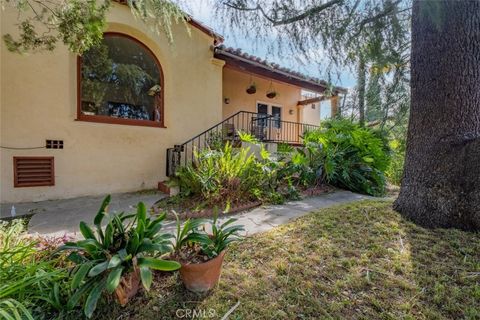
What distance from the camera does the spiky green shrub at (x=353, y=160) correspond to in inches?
219

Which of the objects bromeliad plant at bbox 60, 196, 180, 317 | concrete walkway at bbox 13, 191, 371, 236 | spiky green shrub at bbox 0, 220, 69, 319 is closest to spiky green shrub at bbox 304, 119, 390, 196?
concrete walkway at bbox 13, 191, 371, 236

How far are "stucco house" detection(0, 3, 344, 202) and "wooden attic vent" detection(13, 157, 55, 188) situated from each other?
0.05ft

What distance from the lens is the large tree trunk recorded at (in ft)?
8.96

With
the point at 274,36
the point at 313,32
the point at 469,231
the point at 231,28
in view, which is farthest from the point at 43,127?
the point at 469,231

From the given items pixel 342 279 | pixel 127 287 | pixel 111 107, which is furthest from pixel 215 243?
pixel 111 107

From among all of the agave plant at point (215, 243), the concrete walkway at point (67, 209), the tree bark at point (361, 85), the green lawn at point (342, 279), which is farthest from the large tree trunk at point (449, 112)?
the concrete walkway at point (67, 209)

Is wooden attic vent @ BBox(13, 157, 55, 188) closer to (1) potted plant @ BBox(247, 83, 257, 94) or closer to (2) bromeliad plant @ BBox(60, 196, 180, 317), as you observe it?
(2) bromeliad plant @ BBox(60, 196, 180, 317)

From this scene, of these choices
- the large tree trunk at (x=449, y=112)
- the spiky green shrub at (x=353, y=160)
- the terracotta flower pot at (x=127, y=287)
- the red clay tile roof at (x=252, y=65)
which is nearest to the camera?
the terracotta flower pot at (x=127, y=287)

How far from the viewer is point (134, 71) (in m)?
6.10

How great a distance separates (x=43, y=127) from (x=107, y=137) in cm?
111

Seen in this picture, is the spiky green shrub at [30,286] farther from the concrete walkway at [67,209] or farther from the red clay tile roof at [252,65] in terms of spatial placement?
the red clay tile roof at [252,65]

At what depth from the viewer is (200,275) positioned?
5.98 feet

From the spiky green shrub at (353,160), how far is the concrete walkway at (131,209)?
1.37 ft

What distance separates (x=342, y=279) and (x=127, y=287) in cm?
165
